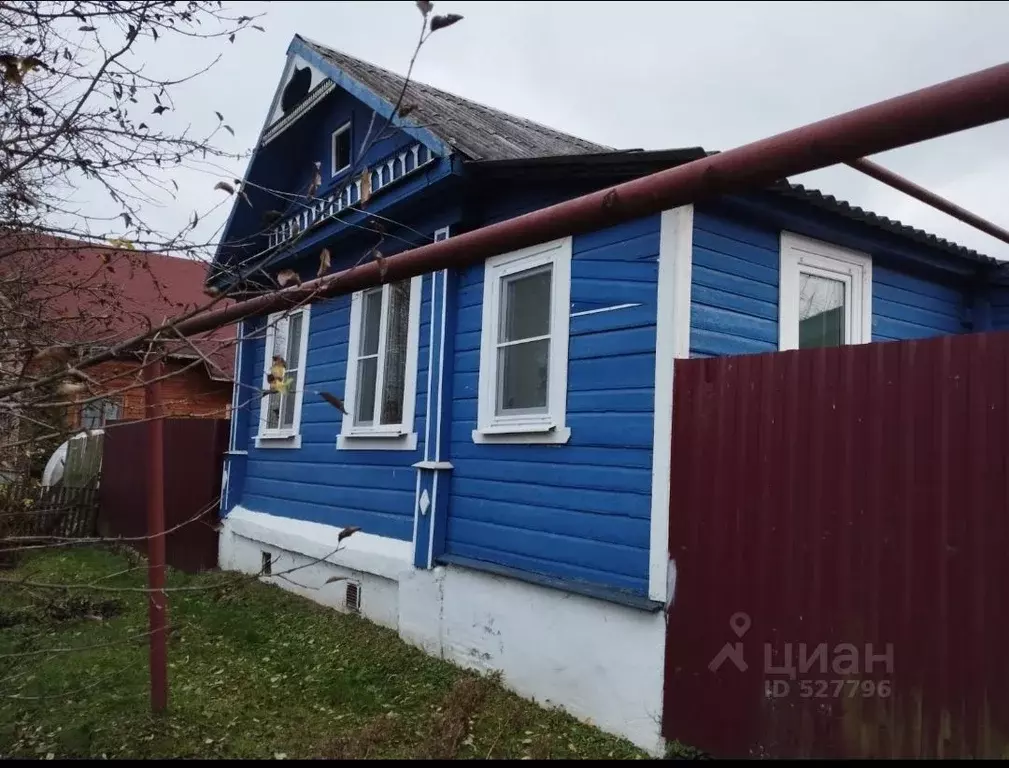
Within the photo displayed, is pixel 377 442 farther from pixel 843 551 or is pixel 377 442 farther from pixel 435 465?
pixel 843 551

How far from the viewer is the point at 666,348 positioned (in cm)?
470

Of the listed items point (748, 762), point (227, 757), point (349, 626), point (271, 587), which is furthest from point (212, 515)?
point (748, 762)

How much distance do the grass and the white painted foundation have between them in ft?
0.43

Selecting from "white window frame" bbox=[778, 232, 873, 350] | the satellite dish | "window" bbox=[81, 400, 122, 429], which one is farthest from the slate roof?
the satellite dish

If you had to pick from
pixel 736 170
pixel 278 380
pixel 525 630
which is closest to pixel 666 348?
pixel 736 170

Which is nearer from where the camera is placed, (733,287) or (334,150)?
(733,287)

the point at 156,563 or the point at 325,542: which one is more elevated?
the point at 156,563

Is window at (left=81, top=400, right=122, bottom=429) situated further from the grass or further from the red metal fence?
the red metal fence

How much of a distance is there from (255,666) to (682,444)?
12.0 feet

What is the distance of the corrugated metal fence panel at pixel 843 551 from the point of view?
3.38m

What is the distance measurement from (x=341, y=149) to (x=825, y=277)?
209 inches

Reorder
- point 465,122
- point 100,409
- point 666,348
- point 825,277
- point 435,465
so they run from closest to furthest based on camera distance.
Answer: point 100,409 → point 666,348 → point 825,277 → point 435,465 → point 465,122

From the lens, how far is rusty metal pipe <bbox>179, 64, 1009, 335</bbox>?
2333mm

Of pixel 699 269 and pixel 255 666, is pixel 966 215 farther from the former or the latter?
pixel 255 666
